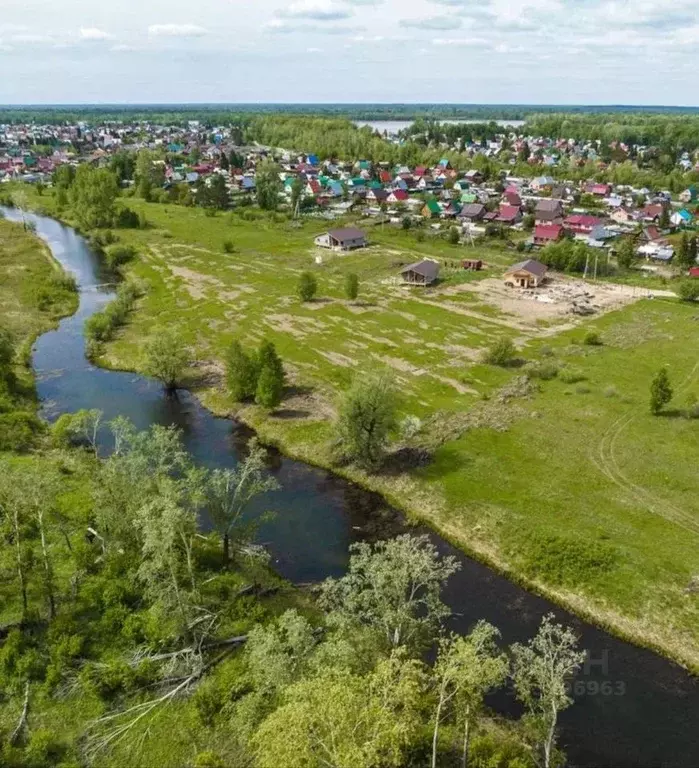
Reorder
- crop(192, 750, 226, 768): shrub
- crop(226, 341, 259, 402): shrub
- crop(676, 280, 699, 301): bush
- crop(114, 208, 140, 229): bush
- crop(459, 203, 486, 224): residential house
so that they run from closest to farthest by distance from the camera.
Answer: crop(192, 750, 226, 768): shrub
crop(226, 341, 259, 402): shrub
crop(676, 280, 699, 301): bush
crop(114, 208, 140, 229): bush
crop(459, 203, 486, 224): residential house

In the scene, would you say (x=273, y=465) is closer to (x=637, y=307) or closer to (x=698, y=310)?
(x=637, y=307)

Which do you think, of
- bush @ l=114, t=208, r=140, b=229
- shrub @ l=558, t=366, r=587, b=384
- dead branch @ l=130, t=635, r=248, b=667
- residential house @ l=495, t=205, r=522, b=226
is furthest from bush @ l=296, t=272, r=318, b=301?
residential house @ l=495, t=205, r=522, b=226

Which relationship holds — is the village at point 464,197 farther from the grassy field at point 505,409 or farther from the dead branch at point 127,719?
the dead branch at point 127,719

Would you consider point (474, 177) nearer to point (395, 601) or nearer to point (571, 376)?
point (571, 376)

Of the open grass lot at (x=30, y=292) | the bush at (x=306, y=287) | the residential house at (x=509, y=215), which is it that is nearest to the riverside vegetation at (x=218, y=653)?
the open grass lot at (x=30, y=292)

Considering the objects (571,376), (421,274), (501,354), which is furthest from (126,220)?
(571,376)

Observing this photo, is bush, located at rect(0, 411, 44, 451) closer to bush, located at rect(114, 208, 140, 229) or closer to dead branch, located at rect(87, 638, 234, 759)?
dead branch, located at rect(87, 638, 234, 759)

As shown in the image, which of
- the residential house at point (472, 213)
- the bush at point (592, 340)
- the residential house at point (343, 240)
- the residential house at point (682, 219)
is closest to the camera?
the bush at point (592, 340)
